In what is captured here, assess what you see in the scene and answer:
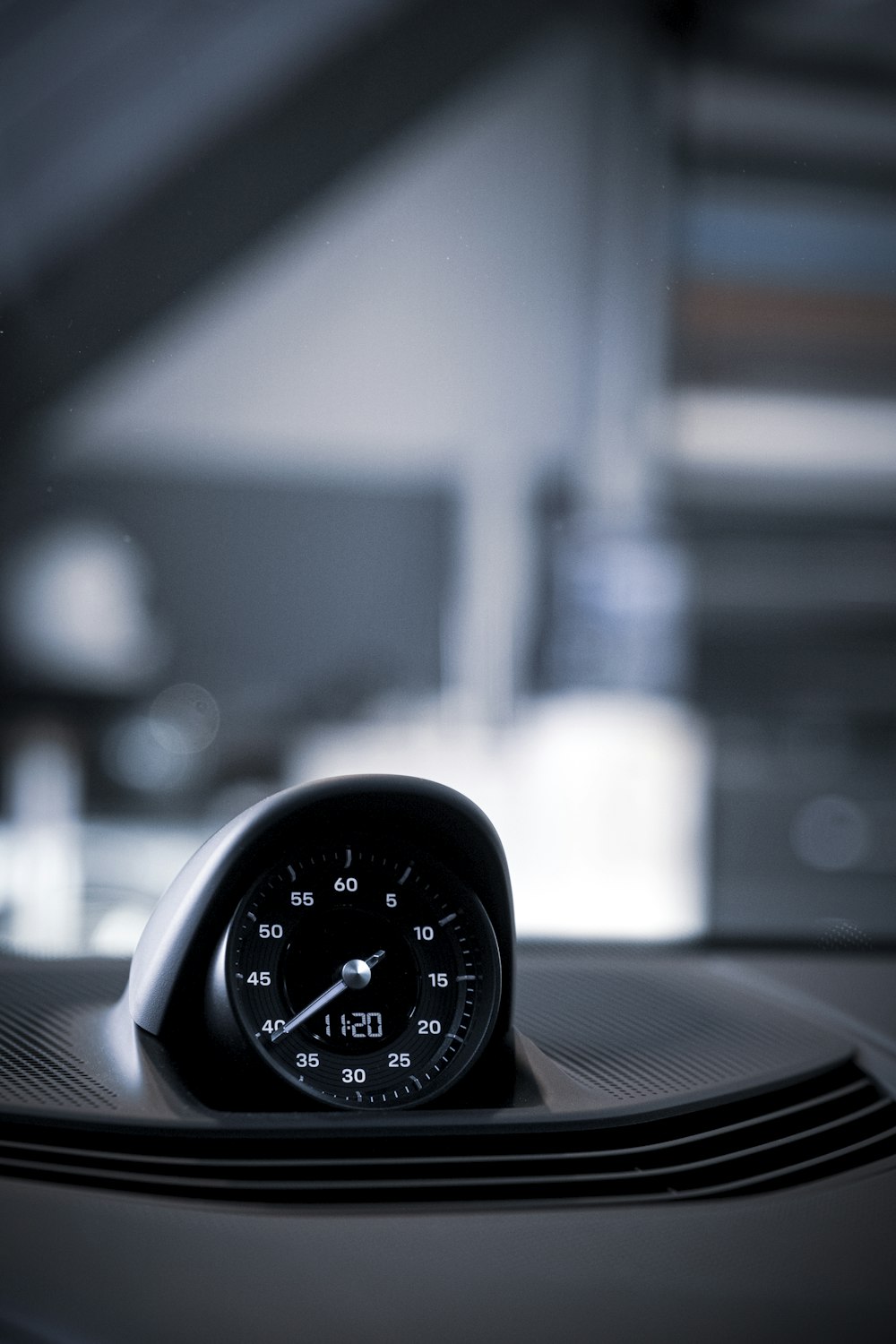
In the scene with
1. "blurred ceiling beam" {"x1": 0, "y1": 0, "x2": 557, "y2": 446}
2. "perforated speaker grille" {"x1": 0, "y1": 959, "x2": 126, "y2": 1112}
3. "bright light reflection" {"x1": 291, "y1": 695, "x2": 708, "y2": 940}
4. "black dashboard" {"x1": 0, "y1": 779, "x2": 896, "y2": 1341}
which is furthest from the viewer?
"bright light reflection" {"x1": 291, "y1": 695, "x2": 708, "y2": 940}

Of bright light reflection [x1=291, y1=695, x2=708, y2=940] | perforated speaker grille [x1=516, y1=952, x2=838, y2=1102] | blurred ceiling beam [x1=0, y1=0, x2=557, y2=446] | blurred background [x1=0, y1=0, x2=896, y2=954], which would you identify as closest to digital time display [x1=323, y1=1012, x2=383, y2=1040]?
perforated speaker grille [x1=516, y1=952, x2=838, y2=1102]

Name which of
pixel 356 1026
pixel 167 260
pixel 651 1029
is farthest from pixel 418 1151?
pixel 167 260

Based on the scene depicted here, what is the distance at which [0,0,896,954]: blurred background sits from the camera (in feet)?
18.0

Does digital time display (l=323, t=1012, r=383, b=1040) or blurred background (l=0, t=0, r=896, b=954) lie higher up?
blurred background (l=0, t=0, r=896, b=954)

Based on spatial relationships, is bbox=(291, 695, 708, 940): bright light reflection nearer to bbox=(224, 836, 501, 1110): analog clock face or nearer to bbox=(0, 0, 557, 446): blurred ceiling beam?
bbox=(0, 0, 557, 446): blurred ceiling beam

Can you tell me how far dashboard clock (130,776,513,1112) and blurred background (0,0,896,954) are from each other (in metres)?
4.13

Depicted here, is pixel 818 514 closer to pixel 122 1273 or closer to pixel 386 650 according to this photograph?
pixel 386 650

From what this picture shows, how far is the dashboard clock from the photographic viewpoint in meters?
0.72

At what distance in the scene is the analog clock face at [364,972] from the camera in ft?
2.38

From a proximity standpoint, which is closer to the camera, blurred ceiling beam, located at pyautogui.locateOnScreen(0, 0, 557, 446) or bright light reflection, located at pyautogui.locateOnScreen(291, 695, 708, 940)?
blurred ceiling beam, located at pyautogui.locateOnScreen(0, 0, 557, 446)

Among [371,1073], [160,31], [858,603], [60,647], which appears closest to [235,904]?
[371,1073]

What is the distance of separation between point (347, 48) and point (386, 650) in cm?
290

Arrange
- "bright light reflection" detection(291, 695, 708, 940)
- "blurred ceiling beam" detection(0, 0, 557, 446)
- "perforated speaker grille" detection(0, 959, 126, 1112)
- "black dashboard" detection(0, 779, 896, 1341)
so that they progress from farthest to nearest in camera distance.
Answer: "bright light reflection" detection(291, 695, 708, 940) → "blurred ceiling beam" detection(0, 0, 557, 446) → "perforated speaker grille" detection(0, 959, 126, 1112) → "black dashboard" detection(0, 779, 896, 1341)

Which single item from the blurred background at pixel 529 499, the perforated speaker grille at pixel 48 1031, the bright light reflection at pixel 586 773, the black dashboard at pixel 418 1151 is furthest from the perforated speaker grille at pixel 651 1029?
the blurred background at pixel 529 499
